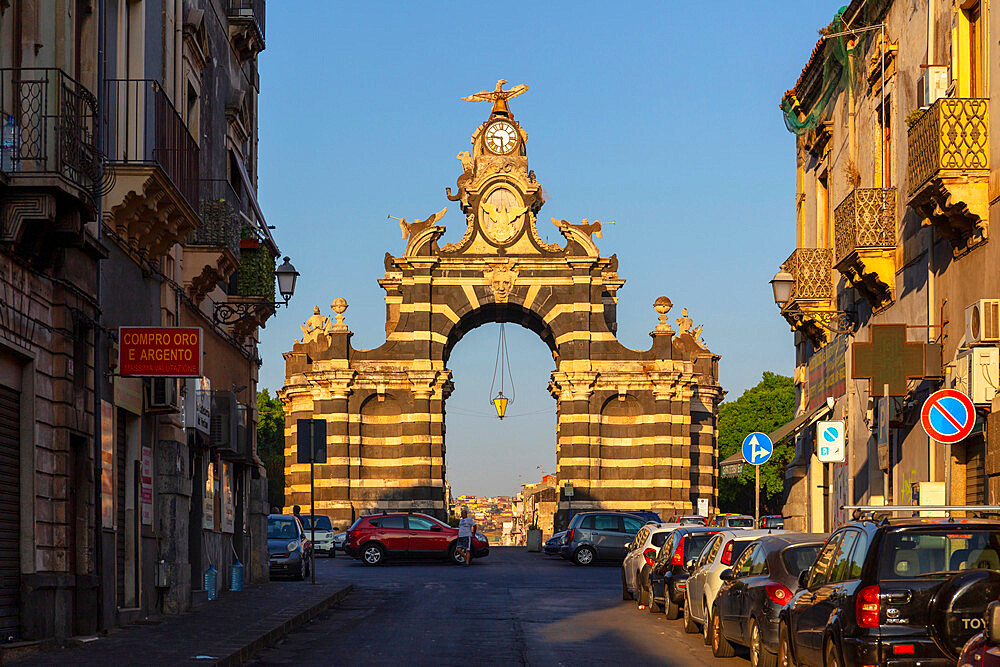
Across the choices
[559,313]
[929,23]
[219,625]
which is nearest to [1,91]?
[219,625]

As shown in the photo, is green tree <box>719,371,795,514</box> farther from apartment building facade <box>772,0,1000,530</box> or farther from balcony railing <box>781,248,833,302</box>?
balcony railing <box>781,248,833,302</box>

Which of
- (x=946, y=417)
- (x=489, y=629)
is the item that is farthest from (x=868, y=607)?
(x=489, y=629)

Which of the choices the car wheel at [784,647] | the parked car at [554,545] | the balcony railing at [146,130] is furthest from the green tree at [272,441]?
the car wheel at [784,647]

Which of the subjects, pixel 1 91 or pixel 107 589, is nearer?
pixel 1 91

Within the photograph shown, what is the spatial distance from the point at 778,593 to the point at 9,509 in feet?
26.5

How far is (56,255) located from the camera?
A: 17.0 meters

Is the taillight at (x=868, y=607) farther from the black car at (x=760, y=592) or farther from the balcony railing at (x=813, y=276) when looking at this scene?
the balcony railing at (x=813, y=276)

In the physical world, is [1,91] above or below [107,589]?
above

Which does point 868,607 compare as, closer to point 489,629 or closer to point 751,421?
point 489,629

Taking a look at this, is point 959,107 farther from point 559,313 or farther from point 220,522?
point 559,313

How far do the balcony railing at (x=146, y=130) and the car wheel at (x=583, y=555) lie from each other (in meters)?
30.2

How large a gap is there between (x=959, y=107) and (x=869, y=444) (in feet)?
32.0

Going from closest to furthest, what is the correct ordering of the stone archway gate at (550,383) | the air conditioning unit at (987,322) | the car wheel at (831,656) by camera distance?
1. the car wheel at (831,656)
2. the air conditioning unit at (987,322)
3. the stone archway gate at (550,383)

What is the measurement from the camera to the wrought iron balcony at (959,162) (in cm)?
2048
